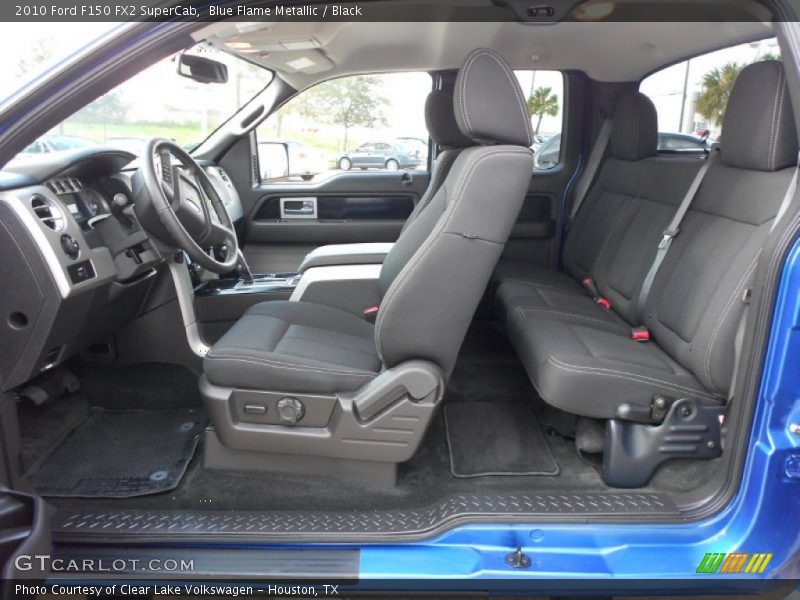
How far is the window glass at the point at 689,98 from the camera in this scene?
2762mm

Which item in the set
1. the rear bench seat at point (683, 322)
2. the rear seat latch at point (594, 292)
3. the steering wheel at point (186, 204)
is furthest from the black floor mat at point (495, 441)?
the steering wheel at point (186, 204)

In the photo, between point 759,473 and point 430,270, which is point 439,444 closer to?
point 430,270

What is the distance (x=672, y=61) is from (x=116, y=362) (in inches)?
115

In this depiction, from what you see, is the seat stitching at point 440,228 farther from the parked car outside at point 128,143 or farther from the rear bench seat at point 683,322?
the parked car outside at point 128,143

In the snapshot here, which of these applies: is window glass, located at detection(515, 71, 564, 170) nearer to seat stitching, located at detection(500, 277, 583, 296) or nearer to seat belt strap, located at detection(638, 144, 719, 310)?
seat stitching, located at detection(500, 277, 583, 296)

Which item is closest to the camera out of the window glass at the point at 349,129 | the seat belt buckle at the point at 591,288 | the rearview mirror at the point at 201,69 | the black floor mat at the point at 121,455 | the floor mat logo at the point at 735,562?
the floor mat logo at the point at 735,562

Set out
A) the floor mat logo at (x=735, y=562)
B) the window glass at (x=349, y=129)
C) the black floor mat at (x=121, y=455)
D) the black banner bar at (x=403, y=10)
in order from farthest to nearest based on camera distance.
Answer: the window glass at (x=349, y=129)
the black floor mat at (x=121, y=455)
the floor mat logo at (x=735, y=562)
the black banner bar at (x=403, y=10)

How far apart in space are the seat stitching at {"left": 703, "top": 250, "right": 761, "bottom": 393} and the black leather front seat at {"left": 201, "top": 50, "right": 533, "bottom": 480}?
2.12 ft

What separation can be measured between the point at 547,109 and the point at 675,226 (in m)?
1.53

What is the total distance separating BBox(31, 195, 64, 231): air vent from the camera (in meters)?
1.68

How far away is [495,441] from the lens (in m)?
2.06

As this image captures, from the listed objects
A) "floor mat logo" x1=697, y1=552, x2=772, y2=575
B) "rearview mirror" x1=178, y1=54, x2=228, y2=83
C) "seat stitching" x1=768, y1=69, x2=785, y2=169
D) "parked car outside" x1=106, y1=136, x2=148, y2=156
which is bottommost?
"floor mat logo" x1=697, y1=552, x2=772, y2=575

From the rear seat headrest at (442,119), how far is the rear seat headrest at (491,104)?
1.17 m

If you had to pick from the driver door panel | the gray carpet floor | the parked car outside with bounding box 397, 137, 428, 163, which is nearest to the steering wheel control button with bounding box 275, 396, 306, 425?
the gray carpet floor
